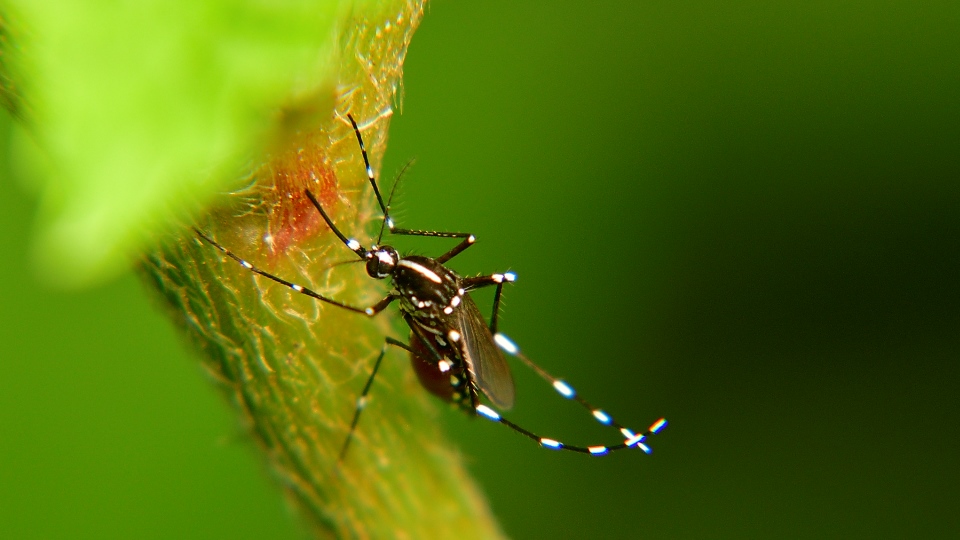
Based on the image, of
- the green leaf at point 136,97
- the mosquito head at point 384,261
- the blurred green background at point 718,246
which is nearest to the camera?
the green leaf at point 136,97

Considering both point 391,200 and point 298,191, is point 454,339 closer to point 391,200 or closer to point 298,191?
point 391,200

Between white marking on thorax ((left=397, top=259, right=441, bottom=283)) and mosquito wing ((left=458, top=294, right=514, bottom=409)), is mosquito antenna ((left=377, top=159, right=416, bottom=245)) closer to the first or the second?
white marking on thorax ((left=397, top=259, right=441, bottom=283))

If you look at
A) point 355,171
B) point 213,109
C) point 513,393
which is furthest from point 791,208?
point 213,109

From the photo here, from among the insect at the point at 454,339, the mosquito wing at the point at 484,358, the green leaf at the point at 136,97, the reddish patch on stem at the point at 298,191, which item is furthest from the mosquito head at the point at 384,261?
the green leaf at the point at 136,97

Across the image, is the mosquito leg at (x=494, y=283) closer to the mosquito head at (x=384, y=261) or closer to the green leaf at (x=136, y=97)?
the mosquito head at (x=384, y=261)

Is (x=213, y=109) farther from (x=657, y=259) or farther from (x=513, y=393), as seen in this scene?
(x=657, y=259)
